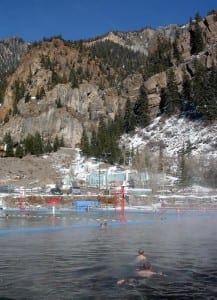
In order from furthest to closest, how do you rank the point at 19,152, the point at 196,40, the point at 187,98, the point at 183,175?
the point at 196,40 < the point at 187,98 < the point at 19,152 < the point at 183,175

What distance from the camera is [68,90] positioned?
168 m

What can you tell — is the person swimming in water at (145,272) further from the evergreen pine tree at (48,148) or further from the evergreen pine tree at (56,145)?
the evergreen pine tree at (56,145)

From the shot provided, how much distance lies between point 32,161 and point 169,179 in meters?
39.7

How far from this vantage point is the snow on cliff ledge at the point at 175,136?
115562mm

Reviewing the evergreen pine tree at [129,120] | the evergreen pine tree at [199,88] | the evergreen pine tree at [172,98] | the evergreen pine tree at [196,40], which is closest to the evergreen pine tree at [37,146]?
the evergreen pine tree at [129,120]

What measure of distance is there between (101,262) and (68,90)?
146332 millimetres

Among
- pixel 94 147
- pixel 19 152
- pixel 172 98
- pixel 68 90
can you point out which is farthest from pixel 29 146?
pixel 172 98

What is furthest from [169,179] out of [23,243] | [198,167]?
[23,243]

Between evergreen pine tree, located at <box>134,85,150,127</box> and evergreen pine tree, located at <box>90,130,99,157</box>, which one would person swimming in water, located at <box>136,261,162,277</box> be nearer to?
evergreen pine tree, located at <box>90,130,99,157</box>

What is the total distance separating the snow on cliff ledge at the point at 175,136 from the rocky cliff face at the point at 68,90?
43.5ft

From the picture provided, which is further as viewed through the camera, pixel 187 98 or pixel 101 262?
pixel 187 98

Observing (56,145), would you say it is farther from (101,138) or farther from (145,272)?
(145,272)

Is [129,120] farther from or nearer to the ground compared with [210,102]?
nearer to the ground

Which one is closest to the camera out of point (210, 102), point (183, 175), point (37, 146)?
point (183, 175)
